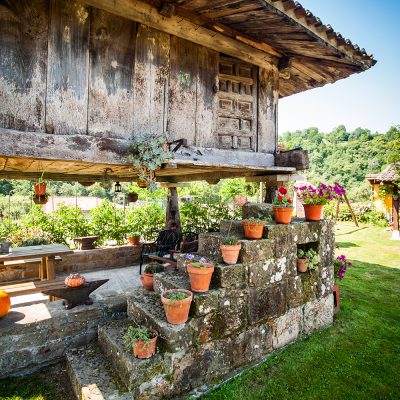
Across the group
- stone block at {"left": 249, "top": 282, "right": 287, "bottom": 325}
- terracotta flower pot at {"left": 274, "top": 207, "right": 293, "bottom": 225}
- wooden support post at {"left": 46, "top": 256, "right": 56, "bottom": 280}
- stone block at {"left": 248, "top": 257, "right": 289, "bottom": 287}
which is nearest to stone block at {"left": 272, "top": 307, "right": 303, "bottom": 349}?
stone block at {"left": 249, "top": 282, "right": 287, "bottom": 325}

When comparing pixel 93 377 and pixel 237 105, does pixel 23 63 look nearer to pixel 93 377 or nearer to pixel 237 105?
pixel 237 105

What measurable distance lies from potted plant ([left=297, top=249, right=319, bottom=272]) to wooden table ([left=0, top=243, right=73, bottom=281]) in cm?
403

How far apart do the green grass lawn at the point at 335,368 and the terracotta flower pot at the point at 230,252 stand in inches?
54.3

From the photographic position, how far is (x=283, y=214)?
13.4 feet

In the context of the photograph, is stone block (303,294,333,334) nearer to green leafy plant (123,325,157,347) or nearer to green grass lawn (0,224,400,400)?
green grass lawn (0,224,400,400)

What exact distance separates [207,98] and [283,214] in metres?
2.22

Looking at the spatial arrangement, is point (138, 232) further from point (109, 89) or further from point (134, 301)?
point (109, 89)

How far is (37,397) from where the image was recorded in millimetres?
2977

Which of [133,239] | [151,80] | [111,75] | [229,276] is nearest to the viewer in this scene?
[229,276]

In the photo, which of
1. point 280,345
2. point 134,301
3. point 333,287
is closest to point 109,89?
point 134,301

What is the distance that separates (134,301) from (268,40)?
15.4 ft

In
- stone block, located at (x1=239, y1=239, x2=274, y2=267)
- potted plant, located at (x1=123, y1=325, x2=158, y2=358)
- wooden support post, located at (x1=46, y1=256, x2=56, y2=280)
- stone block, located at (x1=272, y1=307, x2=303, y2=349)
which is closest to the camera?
potted plant, located at (x1=123, y1=325, x2=158, y2=358)

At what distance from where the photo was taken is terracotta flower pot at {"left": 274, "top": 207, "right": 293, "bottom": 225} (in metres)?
4.05

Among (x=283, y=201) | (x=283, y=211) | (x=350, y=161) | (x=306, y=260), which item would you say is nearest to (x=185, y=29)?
(x=283, y=201)
